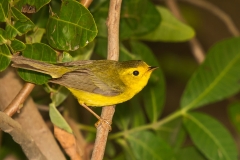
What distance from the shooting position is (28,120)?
2.57 metres

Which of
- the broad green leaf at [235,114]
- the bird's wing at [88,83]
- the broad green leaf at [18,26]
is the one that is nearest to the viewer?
the broad green leaf at [18,26]

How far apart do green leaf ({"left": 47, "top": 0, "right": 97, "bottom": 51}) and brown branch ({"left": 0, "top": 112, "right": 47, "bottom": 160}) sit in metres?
0.48

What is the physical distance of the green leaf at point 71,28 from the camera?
2.26 metres

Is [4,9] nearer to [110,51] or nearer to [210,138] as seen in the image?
[110,51]

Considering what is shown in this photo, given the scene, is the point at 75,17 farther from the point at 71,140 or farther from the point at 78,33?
the point at 71,140

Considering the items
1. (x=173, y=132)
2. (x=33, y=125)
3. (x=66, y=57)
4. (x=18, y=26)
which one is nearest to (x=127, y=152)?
(x=173, y=132)

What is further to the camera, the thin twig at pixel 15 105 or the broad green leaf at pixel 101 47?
the broad green leaf at pixel 101 47

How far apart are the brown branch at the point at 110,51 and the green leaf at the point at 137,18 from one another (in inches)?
19.6

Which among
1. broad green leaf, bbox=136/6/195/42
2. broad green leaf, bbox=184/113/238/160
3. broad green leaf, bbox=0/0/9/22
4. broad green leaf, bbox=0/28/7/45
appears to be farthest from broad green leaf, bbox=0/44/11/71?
broad green leaf, bbox=184/113/238/160

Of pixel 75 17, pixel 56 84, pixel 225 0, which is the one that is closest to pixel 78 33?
pixel 75 17

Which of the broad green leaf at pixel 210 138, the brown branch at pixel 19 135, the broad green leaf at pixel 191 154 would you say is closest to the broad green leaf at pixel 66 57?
the brown branch at pixel 19 135

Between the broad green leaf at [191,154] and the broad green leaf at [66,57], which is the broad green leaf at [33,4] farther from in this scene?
the broad green leaf at [191,154]

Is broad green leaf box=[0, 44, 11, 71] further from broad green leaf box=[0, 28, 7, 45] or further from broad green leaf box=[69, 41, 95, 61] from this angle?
broad green leaf box=[69, 41, 95, 61]

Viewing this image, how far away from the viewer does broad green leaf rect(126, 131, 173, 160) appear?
311 cm
